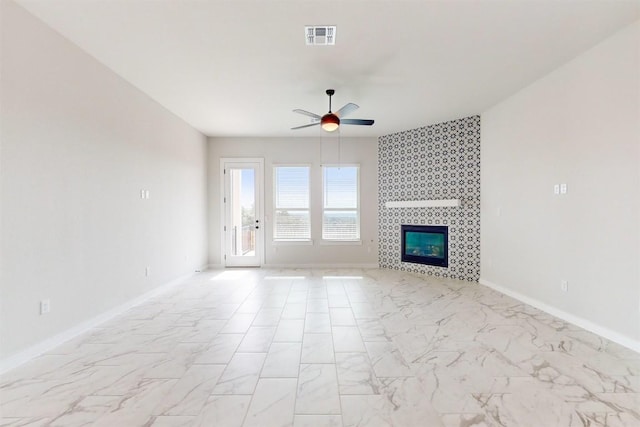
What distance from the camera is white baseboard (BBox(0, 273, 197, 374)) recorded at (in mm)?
2324

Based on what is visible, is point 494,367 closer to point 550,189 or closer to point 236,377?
point 236,377

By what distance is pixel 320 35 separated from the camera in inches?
106

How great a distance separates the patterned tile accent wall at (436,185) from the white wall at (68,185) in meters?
4.33

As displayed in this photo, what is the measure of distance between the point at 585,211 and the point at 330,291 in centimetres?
330

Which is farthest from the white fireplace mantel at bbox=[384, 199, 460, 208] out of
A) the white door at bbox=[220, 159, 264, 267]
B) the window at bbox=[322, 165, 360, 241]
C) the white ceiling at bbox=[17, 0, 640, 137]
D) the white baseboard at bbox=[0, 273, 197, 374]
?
the white baseboard at bbox=[0, 273, 197, 374]

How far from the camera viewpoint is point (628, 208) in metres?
2.69

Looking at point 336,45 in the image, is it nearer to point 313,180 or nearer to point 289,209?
point 313,180

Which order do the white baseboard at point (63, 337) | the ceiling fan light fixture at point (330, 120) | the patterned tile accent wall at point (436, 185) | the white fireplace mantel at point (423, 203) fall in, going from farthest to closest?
the white fireplace mantel at point (423, 203), the patterned tile accent wall at point (436, 185), the ceiling fan light fixture at point (330, 120), the white baseboard at point (63, 337)

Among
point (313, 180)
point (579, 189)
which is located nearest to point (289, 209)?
point (313, 180)

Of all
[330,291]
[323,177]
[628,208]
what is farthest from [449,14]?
[323,177]

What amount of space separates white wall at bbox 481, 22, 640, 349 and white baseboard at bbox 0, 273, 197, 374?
5263 millimetres

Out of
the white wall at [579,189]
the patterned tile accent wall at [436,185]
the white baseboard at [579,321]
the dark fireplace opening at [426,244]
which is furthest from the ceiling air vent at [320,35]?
the dark fireplace opening at [426,244]

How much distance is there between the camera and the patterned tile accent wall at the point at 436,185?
5.17m

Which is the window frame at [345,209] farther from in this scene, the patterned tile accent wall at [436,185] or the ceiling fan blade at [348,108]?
the ceiling fan blade at [348,108]
